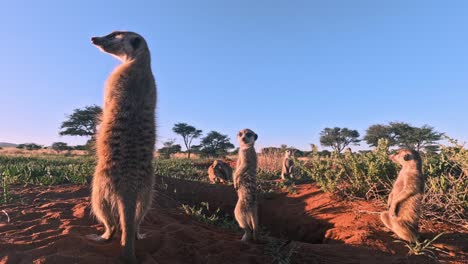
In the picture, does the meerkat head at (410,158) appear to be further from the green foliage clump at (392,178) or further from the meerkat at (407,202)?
the green foliage clump at (392,178)

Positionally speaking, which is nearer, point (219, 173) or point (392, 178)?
point (392, 178)

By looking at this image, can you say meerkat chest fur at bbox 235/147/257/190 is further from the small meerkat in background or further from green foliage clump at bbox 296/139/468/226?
green foliage clump at bbox 296/139/468/226

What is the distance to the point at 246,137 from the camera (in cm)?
591

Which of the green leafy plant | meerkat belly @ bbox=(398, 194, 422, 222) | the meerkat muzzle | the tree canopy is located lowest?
the green leafy plant

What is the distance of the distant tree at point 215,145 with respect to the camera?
32.3 meters

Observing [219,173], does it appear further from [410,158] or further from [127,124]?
[127,124]

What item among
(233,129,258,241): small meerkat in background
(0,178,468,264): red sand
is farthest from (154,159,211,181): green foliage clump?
(0,178,468,264): red sand

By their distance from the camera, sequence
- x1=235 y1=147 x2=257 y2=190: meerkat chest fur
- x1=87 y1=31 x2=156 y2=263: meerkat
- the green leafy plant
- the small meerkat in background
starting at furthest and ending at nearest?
1. x1=235 y1=147 x2=257 y2=190: meerkat chest fur
2. the small meerkat in background
3. the green leafy plant
4. x1=87 y1=31 x2=156 y2=263: meerkat

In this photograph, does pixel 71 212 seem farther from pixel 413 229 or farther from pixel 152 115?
pixel 413 229

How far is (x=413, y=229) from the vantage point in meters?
4.23

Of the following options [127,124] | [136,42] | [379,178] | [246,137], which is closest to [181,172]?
[246,137]

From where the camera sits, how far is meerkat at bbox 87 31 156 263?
2.79 metres

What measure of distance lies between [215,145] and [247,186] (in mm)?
29260

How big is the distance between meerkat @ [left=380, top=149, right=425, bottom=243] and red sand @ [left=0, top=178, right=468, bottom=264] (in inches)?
9.1
